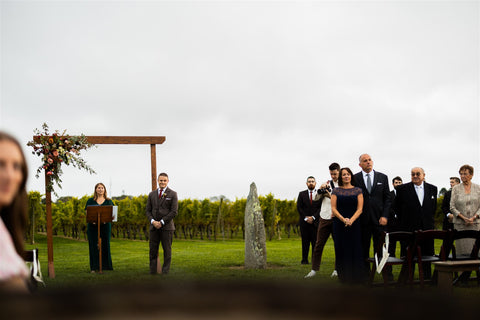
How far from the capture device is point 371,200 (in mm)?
9289

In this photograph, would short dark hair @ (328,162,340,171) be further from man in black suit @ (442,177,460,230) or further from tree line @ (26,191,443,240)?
tree line @ (26,191,443,240)

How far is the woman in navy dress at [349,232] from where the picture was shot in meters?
8.64

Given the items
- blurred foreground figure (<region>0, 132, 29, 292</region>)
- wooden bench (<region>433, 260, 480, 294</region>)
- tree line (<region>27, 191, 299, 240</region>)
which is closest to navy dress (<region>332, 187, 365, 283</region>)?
wooden bench (<region>433, 260, 480, 294</region>)

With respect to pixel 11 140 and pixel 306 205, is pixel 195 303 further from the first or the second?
pixel 306 205

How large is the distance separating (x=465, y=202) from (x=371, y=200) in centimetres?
175

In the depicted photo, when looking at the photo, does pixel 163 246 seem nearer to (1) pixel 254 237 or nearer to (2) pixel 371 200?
(1) pixel 254 237

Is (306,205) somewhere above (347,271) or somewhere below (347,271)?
above

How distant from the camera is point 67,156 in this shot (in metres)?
11.8

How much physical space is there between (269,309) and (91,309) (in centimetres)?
18

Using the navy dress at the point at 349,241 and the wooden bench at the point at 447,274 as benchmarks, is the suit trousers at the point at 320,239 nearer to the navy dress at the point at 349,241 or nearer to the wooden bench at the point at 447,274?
the navy dress at the point at 349,241

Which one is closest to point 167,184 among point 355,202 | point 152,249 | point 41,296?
point 152,249

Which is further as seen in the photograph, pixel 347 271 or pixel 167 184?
pixel 167 184

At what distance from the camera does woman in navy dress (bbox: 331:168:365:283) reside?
8641mm

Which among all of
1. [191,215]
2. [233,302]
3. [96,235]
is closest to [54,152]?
[96,235]
